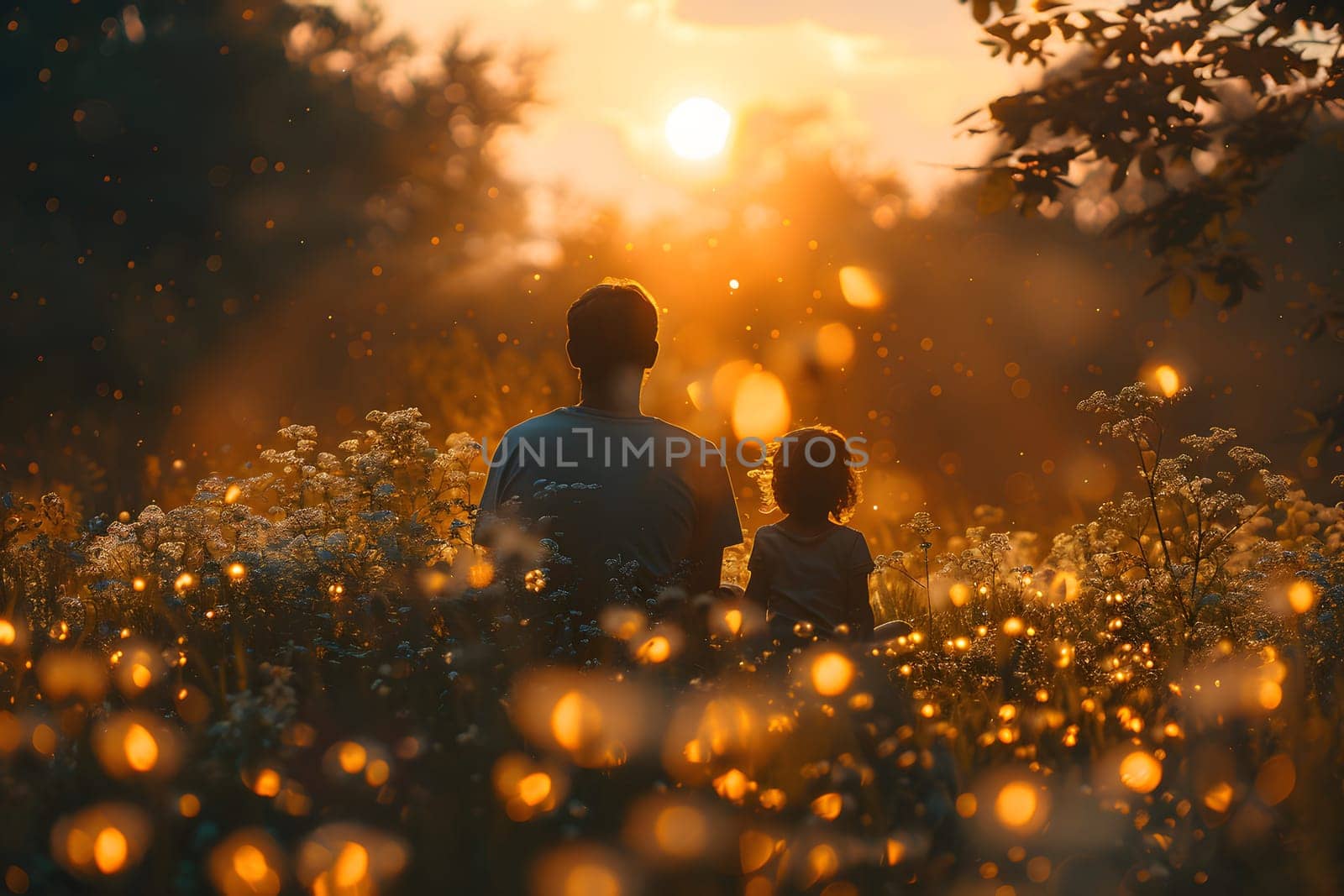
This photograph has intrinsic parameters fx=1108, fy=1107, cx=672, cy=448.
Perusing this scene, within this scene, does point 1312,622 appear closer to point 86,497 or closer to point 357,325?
point 86,497

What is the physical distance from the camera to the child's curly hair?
477 cm

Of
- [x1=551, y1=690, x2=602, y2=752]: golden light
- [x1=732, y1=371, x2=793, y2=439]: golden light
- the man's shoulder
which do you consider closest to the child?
the man's shoulder

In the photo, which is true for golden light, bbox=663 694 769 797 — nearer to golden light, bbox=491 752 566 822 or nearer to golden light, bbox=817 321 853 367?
golden light, bbox=491 752 566 822

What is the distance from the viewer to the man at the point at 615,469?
404cm

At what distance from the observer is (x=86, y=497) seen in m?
8.78

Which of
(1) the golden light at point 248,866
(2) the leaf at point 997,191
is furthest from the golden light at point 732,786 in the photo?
(2) the leaf at point 997,191

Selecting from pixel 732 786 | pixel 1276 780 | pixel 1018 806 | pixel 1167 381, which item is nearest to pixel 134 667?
pixel 732 786

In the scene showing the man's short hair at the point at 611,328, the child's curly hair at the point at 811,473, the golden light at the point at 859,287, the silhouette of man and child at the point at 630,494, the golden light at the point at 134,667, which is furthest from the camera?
the golden light at the point at 859,287

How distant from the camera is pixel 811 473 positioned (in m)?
4.77

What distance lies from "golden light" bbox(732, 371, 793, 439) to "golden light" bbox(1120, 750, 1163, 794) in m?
7.39

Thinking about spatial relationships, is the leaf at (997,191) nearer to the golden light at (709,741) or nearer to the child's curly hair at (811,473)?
the golden light at (709,741)

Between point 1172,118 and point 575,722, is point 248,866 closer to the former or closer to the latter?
point 575,722

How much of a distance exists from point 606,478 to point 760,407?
9.35 meters

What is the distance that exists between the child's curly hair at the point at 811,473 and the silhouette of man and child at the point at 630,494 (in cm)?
21
